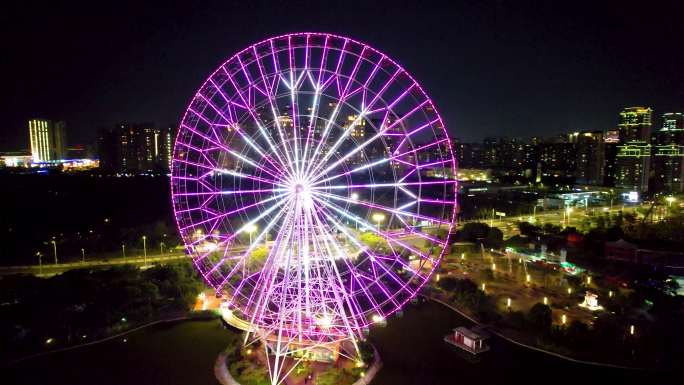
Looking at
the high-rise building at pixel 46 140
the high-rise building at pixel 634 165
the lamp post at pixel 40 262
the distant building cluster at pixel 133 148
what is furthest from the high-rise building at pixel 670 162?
the high-rise building at pixel 46 140

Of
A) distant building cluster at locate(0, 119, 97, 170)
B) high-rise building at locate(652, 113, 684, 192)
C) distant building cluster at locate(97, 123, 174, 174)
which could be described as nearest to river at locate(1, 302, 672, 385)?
distant building cluster at locate(97, 123, 174, 174)

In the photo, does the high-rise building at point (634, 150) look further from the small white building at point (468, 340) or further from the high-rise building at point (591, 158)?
the small white building at point (468, 340)

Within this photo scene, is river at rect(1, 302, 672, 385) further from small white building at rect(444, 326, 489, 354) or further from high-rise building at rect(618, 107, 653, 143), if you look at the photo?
high-rise building at rect(618, 107, 653, 143)

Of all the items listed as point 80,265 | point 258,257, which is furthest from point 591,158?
point 80,265

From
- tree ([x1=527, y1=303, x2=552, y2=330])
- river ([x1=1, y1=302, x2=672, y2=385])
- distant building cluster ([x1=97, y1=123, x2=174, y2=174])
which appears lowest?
river ([x1=1, y1=302, x2=672, y2=385])

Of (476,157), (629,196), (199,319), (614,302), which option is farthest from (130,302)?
(476,157)

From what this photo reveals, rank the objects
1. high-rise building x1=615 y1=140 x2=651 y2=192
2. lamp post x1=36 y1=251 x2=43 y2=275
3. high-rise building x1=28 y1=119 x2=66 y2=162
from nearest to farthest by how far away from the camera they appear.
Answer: lamp post x1=36 y1=251 x2=43 y2=275, high-rise building x1=615 y1=140 x2=651 y2=192, high-rise building x1=28 y1=119 x2=66 y2=162

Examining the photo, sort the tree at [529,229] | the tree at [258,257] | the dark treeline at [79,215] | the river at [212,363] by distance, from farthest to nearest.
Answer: the tree at [529,229] → the dark treeline at [79,215] → the tree at [258,257] → the river at [212,363]
